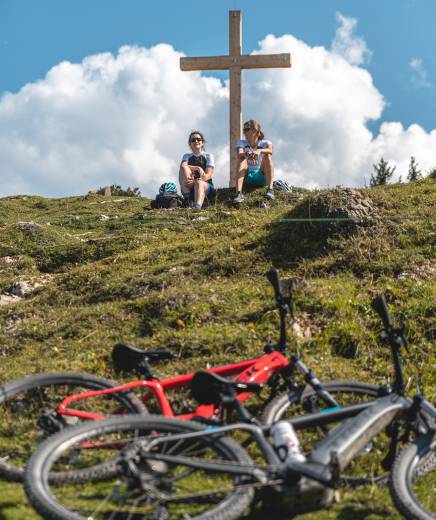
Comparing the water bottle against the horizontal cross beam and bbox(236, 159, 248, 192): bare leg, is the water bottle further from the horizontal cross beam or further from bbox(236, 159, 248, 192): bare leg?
the horizontal cross beam

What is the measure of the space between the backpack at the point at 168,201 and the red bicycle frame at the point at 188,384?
9815 millimetres

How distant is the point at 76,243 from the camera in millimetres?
11852

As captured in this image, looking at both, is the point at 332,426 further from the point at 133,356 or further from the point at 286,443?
the point at 133,356

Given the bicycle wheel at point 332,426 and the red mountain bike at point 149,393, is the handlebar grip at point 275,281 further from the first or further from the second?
the bicycle wheel at point 332,426

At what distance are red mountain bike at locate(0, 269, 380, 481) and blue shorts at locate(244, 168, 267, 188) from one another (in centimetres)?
959

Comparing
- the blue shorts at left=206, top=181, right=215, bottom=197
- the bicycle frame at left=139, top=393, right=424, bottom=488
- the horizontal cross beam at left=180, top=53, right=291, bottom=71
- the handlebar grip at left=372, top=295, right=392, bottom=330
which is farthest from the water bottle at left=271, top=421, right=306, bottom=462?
the horizontal cross beam at left=180, top=53, right=291, bottom=71

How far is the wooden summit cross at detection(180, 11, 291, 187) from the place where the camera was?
52.9 feet

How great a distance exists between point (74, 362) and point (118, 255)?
4.37 m

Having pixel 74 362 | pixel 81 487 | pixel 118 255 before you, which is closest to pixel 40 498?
pixel 81 487

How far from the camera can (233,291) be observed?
7.86 metres

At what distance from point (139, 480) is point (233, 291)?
179 inches

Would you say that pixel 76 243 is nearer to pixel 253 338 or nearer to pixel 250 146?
pixel 250 146

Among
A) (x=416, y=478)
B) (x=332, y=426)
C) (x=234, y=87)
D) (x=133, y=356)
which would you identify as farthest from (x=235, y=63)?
(x=416, y=478)

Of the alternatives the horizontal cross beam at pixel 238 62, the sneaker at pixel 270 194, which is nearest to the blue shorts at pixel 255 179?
the sneaker at pixel 270 194
